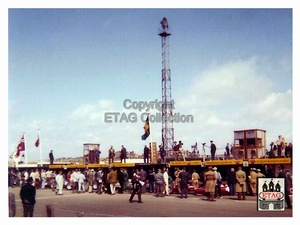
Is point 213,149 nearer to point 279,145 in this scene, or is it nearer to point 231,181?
point 231,181

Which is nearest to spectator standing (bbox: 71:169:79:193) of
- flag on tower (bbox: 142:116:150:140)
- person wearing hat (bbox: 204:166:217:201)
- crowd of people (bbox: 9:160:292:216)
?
crowd of people (bbox: 9:160:292:216)

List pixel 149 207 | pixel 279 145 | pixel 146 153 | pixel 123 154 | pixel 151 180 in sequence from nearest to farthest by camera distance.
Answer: pixel 149 207 < pixel 279 145 < pixel 123 154 < pixel 151 180 < pixel 146 153

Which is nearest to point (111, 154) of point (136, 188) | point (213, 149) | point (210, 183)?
point (136, 188)

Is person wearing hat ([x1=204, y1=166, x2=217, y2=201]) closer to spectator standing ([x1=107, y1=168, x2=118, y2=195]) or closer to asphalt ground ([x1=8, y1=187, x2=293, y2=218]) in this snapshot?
asphalt ground ([x1=8, y1=187, x2=293, y2=218])

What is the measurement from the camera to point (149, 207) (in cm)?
1466

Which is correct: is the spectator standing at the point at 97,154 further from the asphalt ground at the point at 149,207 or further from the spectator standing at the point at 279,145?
the spectator standing at the point at 279,145

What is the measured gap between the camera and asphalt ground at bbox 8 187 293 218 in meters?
13.9

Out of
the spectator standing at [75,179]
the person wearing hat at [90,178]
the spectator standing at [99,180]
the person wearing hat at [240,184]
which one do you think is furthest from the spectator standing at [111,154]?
the person wearing hat at [240,184]

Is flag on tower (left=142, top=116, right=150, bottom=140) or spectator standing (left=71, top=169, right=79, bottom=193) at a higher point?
flag on tower (left=142, top=116, right=150, bottom=140)

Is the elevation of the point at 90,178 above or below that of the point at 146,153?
below

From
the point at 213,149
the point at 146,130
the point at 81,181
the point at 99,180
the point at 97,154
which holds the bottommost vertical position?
the point at 81,181

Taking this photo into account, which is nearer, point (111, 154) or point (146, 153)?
point (111, 154)

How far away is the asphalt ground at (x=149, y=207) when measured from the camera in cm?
1393
